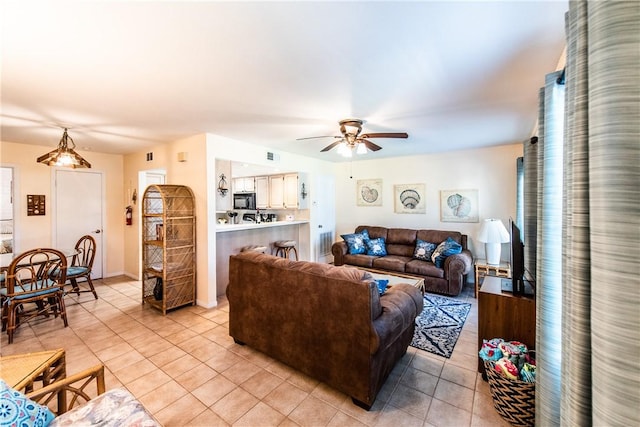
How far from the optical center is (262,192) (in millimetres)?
6449

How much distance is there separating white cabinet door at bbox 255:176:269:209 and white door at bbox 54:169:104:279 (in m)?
3.03

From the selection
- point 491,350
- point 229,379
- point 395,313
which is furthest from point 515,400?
point 229,379

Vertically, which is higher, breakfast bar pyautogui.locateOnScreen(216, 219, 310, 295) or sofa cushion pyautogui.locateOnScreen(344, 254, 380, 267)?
breakfast bar pyautogui.locateOnScreen(216, 219, 310, 295)

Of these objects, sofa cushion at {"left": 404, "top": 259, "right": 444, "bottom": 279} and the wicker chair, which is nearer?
the wicker chair

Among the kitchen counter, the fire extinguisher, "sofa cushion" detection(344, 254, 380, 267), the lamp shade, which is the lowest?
"sofa cushion" detection(344, 254, 380, 267)

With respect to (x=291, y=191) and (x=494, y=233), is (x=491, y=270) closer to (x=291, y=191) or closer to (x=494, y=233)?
(x=494, y=233)

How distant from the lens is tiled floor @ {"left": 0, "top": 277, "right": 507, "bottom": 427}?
74.8 inches

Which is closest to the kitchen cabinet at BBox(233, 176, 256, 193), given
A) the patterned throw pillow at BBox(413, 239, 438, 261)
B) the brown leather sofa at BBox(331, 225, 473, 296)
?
the brown leather sofa at BBox(331, 225, 473, 296)

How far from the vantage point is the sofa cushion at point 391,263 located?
15.3 ft

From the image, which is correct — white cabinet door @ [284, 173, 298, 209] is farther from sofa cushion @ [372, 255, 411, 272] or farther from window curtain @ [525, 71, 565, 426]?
window curtain @ [525, 71, 565, 426]

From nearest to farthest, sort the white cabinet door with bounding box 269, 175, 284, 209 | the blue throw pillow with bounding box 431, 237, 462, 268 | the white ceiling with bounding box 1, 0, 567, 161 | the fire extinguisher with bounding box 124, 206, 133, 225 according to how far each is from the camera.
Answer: the white ceiling with bounding box 1, 0, 567, 161, the blue throw pillow with bounding box 431, 237, 462, 268, the fire extinguisher with bounding box 124, 206, 133, 225, the white cabinet door with bounding box 269, 175, 284, 209

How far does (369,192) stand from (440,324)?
135 inches

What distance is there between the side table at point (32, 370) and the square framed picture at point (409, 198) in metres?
5.36

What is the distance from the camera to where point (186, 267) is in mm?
3824
